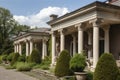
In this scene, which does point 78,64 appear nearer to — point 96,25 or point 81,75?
point 81,75

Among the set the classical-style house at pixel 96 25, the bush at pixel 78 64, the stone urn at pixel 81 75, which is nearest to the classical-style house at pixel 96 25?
the classical-style house at pixel 96 25

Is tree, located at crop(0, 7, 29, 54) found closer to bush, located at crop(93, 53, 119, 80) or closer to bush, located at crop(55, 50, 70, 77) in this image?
bush, located at crop(55, 50, 70, 77)

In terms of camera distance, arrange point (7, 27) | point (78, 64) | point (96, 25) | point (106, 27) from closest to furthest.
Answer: point (78, 64)
point (96, 25)
point (106, 27)
point (7, 27)

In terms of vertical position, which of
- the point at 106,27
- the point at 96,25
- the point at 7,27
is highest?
the point at 7,27

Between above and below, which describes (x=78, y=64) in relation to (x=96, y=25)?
below

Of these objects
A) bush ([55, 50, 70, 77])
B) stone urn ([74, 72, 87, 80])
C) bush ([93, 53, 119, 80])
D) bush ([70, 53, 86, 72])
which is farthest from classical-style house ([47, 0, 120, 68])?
bush ([93, 53, 119, 80])

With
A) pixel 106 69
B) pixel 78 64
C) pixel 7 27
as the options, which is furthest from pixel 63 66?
Answer: pixel 7 27

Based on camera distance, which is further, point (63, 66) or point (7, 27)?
point (7, 27)

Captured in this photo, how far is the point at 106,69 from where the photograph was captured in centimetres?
1505

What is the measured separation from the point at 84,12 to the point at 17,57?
17.6 m

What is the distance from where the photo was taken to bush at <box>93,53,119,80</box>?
15.0m

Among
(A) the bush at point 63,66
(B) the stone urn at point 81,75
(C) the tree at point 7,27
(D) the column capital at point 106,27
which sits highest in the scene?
(C) the tree at point 7,27

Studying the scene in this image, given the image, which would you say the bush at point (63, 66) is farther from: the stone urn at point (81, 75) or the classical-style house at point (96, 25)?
the classical-style house at point (96, 25)

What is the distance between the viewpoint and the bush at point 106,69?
1496 centimetres
